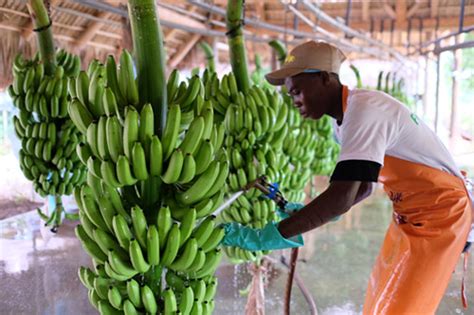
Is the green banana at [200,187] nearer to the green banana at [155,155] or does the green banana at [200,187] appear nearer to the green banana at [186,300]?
the green banana at [155,155]

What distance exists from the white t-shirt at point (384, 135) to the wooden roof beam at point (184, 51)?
5959 mm

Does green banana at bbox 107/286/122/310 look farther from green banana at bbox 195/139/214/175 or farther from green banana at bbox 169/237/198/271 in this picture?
green banana at bbox 195/139/214/175

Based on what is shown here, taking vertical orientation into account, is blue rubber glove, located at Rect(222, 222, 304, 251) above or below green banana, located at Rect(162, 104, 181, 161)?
below

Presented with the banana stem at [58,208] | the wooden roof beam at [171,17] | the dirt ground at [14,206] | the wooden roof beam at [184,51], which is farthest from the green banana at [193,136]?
the wooden roof beam at [184,51]

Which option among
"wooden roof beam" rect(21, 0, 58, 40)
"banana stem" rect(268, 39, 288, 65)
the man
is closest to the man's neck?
the man

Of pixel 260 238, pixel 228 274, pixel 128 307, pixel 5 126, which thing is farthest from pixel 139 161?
pixel 5 126

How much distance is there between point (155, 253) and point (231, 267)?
10.9 feet

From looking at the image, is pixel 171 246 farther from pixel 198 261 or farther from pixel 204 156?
pixel 204 156

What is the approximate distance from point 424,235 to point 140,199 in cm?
101

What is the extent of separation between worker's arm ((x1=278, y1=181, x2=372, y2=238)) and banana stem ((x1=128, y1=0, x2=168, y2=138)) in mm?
536

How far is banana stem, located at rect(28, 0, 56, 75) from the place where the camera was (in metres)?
2.42

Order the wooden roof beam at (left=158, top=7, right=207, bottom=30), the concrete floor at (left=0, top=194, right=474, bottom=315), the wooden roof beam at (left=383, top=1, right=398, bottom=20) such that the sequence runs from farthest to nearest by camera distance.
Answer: the wooden roof beam at (left=383, top=1, right=398, bottom=20) < the wooden roof beam at (left=158, top=7, right=207, bottom=30) < the concrete floor at (left=0, top=194, right=474, bottom=315)

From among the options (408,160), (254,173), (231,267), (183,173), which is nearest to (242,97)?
(254,173)

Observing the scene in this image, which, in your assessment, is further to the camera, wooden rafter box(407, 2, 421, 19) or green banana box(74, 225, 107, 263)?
wooden rafter box(407, 2, 421, 19)
